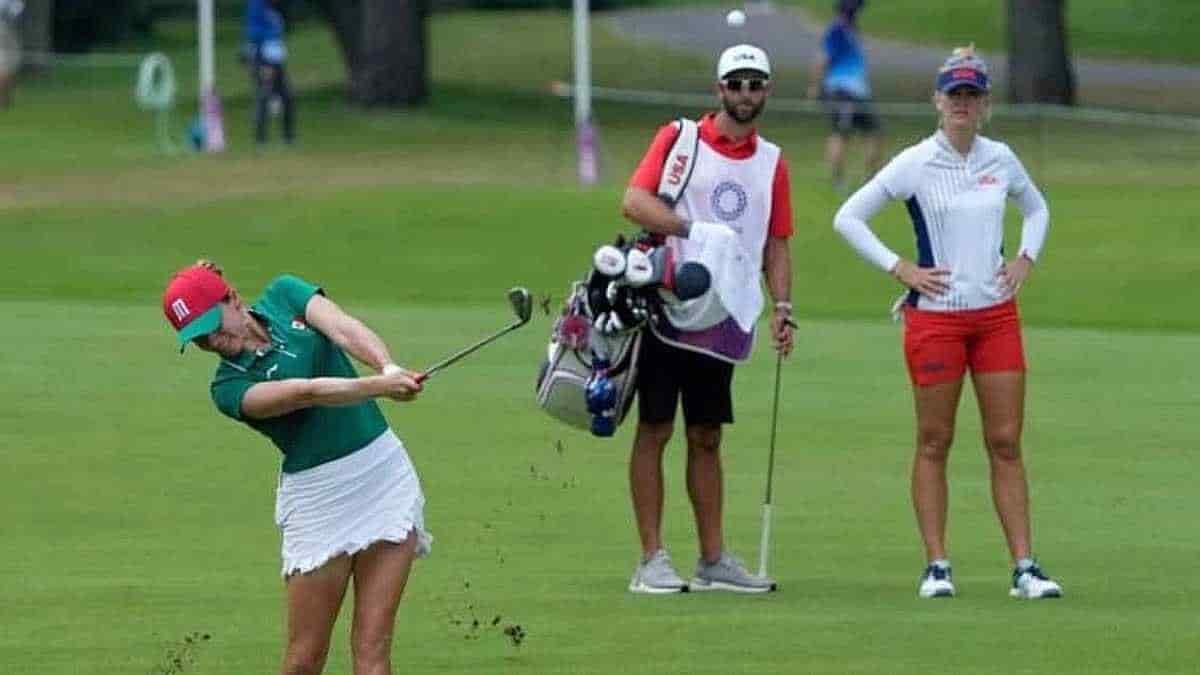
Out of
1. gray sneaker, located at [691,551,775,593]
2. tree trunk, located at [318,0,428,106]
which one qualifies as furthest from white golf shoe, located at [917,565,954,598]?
tree trunk, located at [318,0,428,106]

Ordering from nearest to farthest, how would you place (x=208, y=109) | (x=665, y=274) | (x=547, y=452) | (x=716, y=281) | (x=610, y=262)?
(x=610, y=262) < (x=665, y=274) < (x=716, y=281) < (x=547, y=452) < (x=208, y=109)

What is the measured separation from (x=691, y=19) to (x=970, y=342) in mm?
54928

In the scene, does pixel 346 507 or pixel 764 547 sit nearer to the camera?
pixel 346 507

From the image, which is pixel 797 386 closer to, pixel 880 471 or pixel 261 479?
pixel 880 471

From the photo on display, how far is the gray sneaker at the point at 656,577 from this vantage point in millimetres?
11258

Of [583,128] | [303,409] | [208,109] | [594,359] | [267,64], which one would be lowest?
[208,109]

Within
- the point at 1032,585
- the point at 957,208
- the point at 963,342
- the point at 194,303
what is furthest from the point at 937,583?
the point at 194,303

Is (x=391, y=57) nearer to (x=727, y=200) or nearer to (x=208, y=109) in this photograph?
(x=208, y=109)

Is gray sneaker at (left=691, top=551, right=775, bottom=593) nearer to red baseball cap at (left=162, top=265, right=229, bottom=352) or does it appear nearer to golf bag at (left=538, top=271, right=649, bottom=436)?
golf bag at (left=538, top=271, right=649, bottom=436)

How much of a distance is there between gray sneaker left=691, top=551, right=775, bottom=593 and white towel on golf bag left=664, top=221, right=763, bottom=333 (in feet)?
2.97

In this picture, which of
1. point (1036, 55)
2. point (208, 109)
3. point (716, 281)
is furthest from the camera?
point (1036, 55)

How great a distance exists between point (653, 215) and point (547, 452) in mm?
4133

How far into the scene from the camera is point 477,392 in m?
17.3

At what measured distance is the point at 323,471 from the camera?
859 centimetres
